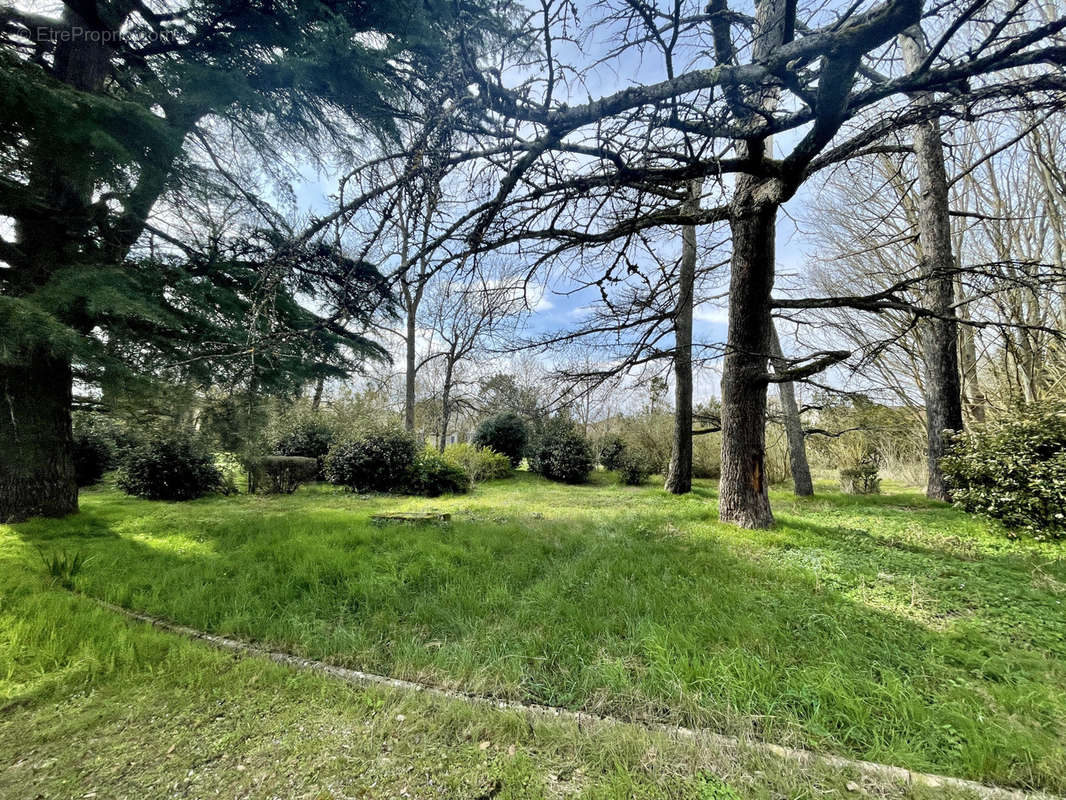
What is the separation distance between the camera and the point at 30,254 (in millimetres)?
5051

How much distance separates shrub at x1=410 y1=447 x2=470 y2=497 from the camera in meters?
9.36

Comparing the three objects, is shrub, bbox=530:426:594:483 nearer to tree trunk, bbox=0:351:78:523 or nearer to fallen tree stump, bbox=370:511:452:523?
fallen tree stump, bbox=370:511:452:523

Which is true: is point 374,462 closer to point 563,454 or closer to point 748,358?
point 563,454

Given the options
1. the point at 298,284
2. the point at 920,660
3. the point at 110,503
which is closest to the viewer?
the point at 920,660

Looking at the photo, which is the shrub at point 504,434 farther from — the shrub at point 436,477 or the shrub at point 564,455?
the shrub at point 436,477

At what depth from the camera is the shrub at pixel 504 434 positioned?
14180 millimetres

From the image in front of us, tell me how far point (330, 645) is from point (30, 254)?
703cm

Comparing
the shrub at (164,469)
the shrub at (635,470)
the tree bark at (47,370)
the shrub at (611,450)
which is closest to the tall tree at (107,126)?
the tree bark at (47,370)

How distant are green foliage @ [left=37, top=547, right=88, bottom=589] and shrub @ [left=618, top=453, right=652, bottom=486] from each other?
423 inches

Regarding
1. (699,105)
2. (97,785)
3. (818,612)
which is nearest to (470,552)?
(97,785)

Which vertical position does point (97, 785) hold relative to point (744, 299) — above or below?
below

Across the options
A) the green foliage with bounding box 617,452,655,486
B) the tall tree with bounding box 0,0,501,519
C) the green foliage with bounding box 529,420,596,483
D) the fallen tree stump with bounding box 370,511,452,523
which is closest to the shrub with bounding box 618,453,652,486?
the green foliage with bounding box 617,452,655,486

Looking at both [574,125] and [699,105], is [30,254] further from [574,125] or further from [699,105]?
[699,105]

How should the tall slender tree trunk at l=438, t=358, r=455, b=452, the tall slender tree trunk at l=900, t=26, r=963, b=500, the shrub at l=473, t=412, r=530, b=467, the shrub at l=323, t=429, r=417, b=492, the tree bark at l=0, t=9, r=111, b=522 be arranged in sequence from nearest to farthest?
the tree bark at l=0, t=9, r=111, b=522 → the tall slender tree trunk at l=900, t=26, r=963, b=500 → the shrub at l=323, t=429, r=417, b=492 → the shrub at l=473, t=412, r=530, b=467 → the tall slender tree trunk at l=438, t=358, r=455, b=452
